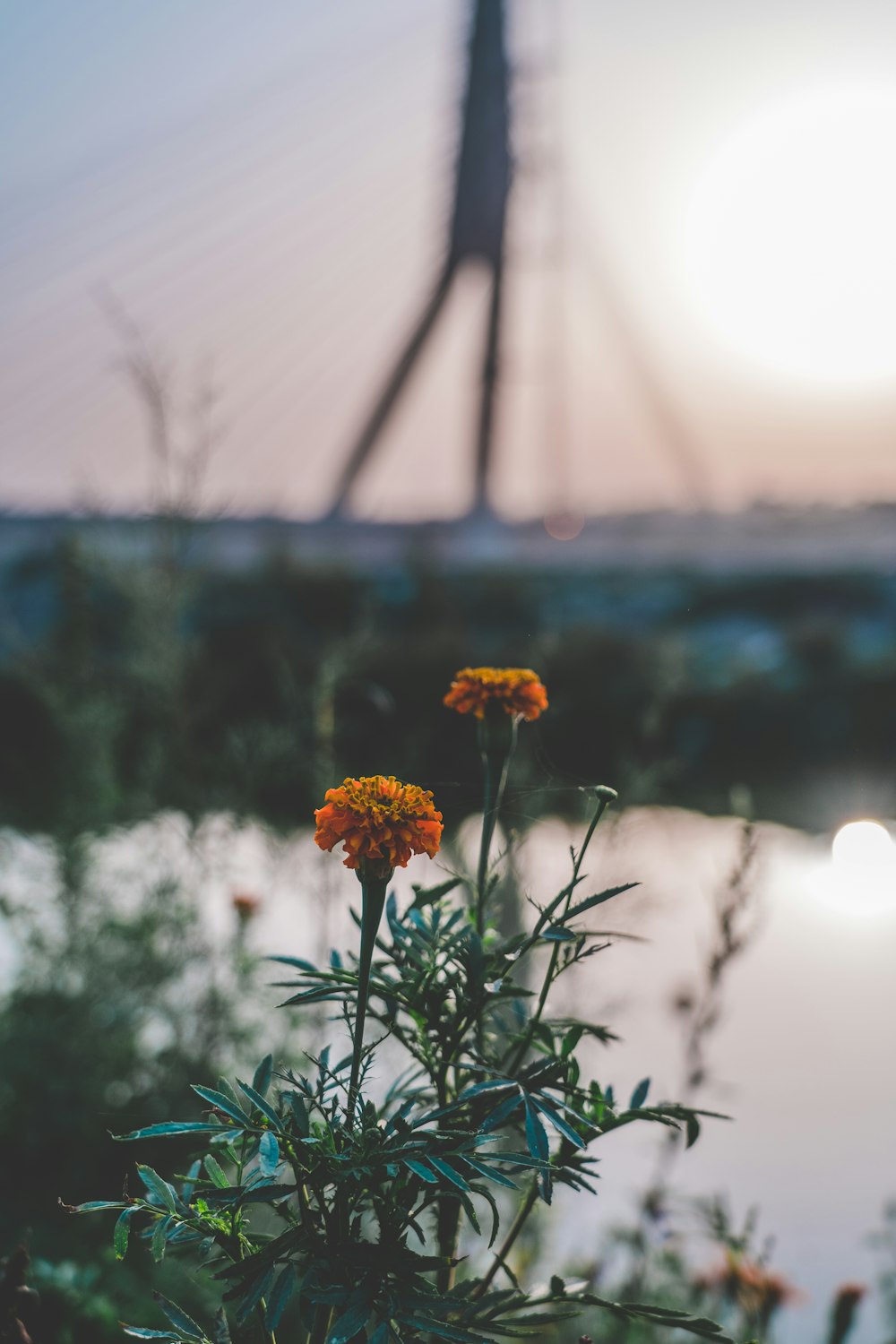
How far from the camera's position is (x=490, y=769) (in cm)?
83

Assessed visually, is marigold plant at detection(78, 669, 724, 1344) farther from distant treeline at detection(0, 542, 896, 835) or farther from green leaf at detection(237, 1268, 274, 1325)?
distant treeline at detection(0, 542, 896, 835)

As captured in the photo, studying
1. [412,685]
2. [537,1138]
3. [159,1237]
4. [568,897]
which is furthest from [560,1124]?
[412,685]

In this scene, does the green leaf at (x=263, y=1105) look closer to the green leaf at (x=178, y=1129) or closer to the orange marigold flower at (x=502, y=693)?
the green leaf at (x=178, y=1129)

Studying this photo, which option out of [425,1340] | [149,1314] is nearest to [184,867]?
[149,1314]

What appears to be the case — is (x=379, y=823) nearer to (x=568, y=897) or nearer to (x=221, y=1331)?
(x=568, y=897)

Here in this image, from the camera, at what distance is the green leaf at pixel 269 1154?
1.87ft

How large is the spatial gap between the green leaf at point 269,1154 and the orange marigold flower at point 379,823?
6.2 inches

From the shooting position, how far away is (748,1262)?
4.22ft

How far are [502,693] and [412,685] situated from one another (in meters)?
5.93

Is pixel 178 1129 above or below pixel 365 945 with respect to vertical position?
below

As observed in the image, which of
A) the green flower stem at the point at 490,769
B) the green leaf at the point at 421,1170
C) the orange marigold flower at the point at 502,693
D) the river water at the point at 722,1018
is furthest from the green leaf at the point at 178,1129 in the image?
the river water at the point at 722,1018

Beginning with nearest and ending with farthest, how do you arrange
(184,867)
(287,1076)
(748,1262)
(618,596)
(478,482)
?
(287,1076) → (748,1262) → (184,867) → (478,482) → (618,596)

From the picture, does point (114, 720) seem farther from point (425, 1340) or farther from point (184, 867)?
point (425, 1340)

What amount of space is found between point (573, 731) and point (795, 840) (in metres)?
1.63
